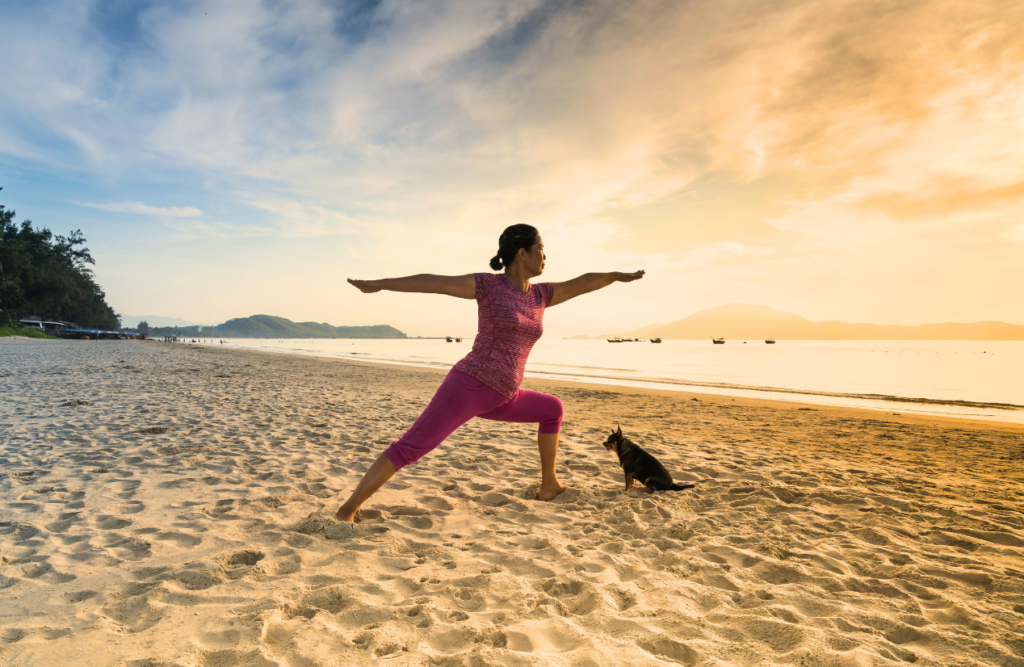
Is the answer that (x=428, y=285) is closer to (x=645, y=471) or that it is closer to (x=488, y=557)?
(x=488, y=557)

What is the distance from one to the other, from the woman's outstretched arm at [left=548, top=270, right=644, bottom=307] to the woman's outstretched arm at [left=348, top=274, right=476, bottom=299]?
750 mm

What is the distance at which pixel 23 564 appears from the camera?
116 inches

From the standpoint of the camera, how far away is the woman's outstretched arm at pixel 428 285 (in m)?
3.31

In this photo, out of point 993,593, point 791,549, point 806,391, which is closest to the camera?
point 993,593

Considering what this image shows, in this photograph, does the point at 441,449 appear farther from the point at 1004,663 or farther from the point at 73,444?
the point at 1004,663

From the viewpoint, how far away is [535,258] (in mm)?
3600

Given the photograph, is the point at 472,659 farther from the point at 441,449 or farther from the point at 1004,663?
the point at 441,449

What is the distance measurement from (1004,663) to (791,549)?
1.27 m

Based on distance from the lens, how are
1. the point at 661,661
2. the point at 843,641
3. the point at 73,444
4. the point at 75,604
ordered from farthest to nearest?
the point at 73,444
the point at 75,604
the point at 843,641
the point at 661,661

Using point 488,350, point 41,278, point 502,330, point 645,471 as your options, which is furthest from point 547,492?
point 41,278

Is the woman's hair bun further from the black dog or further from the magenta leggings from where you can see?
the black dog

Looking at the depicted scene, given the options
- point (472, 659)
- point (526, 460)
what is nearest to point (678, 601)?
point (472, 659)

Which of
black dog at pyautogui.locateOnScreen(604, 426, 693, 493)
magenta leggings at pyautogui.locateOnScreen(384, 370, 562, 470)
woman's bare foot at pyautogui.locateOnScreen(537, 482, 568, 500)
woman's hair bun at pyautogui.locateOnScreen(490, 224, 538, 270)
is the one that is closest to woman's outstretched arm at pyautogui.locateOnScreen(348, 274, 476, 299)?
woman's hair bun at pyautogui.locateOnScreen(490, 224, 538, 270)

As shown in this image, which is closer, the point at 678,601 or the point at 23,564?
the point at 678,601
